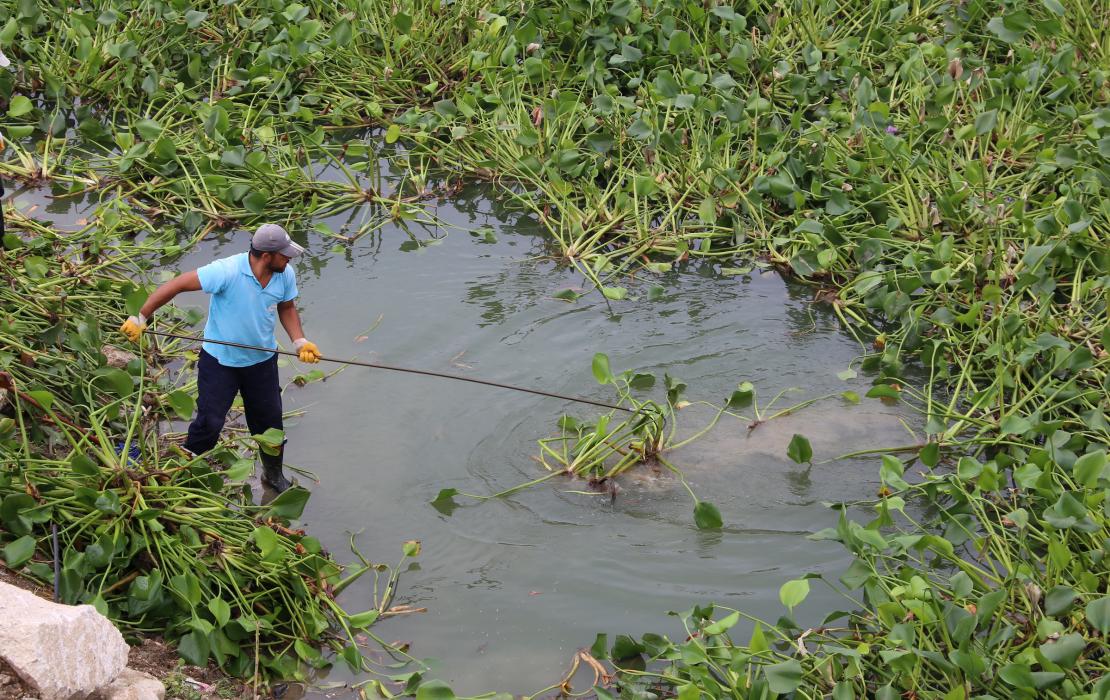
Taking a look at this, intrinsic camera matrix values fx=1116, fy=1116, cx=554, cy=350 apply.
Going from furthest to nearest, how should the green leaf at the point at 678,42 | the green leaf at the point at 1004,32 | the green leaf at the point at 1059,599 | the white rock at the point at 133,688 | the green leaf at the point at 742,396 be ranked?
the green leaf at the point at 678,42 < the green leaf at the point at 1004,32 < the green leaf at the point at 742,396 < the green leaf at the point at 1059,599 < the white rock at the point at 133,688

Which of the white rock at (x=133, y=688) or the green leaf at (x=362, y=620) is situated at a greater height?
the white rock at (x=133, y=688)

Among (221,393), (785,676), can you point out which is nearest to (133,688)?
(221,393)

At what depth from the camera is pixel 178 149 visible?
21.4ft

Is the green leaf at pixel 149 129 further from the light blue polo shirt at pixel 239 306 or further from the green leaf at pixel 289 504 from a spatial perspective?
the green leaf at pixel 289 504

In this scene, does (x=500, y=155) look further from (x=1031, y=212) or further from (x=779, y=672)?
Result: (x=779, y=672)

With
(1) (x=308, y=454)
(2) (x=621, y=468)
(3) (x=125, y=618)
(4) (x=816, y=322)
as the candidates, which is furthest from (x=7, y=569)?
(4) (x=816, y=322)

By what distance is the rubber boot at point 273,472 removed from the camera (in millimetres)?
4516

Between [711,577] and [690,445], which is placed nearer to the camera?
[711,577]

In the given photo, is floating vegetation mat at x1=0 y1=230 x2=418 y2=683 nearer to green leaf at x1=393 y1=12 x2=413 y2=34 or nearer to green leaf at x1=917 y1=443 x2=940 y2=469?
green leaf at x1=917 y1=443 x2=940 y2=469

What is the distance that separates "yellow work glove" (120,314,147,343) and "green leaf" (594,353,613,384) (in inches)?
71.6

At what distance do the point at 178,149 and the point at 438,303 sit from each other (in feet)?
6.46

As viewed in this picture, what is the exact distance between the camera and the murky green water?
4.11 meters

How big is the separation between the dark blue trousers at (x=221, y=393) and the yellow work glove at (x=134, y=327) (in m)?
0.25

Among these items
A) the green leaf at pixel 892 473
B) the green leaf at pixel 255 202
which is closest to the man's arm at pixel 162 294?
the green leaf at pixel 255 202
